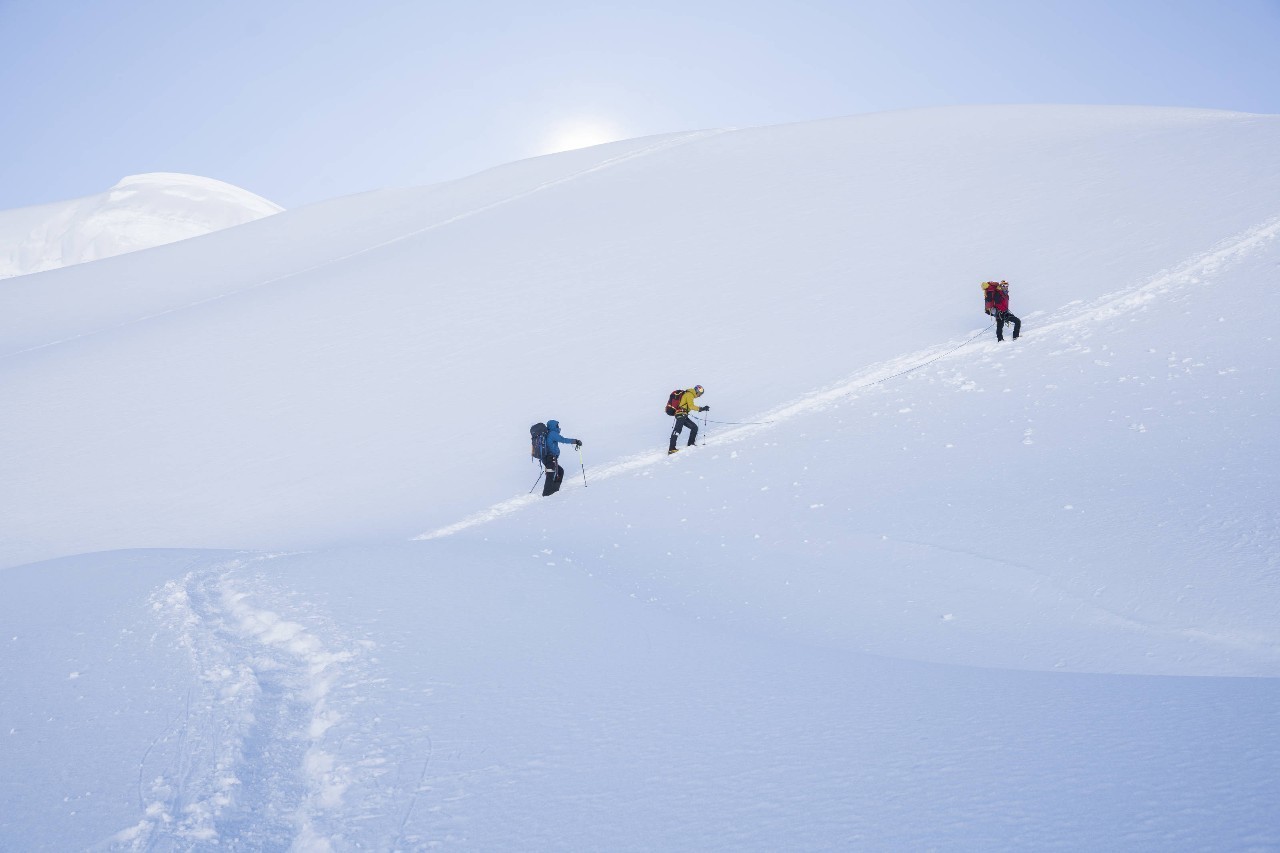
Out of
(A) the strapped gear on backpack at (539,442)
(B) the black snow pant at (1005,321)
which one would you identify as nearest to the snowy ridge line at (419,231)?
(A) the strapped gear on backpack at (539,442)

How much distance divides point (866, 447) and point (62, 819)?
7688 millimetres

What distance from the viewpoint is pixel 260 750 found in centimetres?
381

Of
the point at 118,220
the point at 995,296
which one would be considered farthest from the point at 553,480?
the point at 118,220

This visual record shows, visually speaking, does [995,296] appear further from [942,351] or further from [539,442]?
[539,442]

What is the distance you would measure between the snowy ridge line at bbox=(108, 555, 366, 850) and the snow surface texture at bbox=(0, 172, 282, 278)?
70.9 metres

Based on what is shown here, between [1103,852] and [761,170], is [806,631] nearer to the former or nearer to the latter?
[1103,852]

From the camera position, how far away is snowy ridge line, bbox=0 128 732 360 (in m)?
18.4

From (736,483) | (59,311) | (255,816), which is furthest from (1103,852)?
(59,311)

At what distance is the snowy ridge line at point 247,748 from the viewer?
10.5 feet

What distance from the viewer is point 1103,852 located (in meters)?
2.42

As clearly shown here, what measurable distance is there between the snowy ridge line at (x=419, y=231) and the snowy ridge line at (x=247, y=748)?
16617 millimetres

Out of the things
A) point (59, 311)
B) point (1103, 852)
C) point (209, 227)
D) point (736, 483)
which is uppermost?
point (209, 227)

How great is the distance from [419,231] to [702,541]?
1868 cm

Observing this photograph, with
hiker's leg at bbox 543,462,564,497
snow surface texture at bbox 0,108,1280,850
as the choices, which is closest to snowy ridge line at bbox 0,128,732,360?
snow surface texture at bbox 0,108,1280,850
